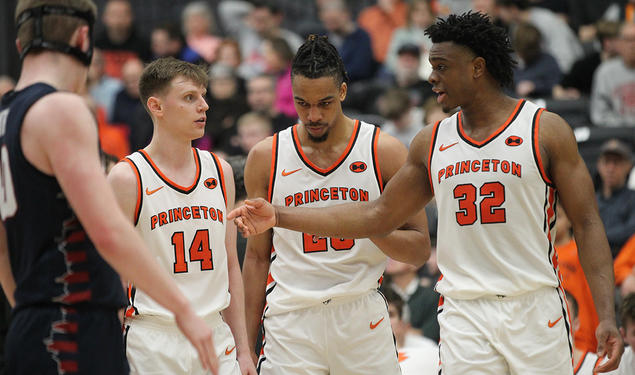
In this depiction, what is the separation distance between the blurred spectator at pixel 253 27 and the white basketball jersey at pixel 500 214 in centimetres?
908

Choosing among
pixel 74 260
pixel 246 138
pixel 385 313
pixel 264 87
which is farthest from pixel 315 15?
pixel 74 260

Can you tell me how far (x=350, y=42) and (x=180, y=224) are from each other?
9127 millimetres

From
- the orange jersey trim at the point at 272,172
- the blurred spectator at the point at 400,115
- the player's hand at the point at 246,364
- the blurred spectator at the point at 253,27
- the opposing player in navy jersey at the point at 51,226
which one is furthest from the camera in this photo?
the blurred spectator at the point at 253,27

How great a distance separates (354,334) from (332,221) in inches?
27.2

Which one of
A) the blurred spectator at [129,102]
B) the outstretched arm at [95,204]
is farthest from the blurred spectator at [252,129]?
the outstretched arm at [95,204]

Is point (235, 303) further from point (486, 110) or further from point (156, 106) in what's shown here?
point (486, 110)

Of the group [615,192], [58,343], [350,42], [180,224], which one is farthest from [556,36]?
[58,343]

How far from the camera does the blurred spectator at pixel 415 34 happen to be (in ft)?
43.7

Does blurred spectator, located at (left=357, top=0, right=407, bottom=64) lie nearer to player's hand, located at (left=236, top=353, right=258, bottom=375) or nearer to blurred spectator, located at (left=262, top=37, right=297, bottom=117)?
blurred spectator, located at (left=262, top=37, right=297, bottom=117)

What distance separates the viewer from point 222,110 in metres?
12.5

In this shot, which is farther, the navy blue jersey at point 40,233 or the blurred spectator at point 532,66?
the blurred spectator at point 532,66

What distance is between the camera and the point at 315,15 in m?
17.1

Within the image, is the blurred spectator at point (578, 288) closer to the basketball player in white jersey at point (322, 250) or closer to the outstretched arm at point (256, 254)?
the basketball player in white jersey at point (322, 250)

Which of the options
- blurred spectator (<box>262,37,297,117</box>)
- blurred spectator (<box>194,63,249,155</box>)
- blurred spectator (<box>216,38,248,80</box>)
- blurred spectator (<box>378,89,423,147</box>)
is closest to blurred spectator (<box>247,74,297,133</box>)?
blurred spectator (<box>194,63,249,155</box>)
